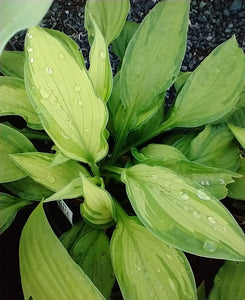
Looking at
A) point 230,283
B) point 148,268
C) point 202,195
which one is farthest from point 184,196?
point 230,283

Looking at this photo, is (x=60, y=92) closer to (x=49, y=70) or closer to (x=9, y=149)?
(x=49, y=70)

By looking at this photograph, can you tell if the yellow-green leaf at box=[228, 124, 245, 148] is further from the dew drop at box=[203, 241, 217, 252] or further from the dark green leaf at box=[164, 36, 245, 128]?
the dew drop at box=[203, 241, 217, 252]

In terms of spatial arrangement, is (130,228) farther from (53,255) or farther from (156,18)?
(156,18)

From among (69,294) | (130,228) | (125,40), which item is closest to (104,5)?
(125,40)

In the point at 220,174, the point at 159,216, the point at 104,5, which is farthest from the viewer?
the point at 104,5

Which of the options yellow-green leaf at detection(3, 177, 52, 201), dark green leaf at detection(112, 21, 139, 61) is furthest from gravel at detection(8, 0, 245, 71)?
yellow-green leaf at detection(3, 177, 52, 201)

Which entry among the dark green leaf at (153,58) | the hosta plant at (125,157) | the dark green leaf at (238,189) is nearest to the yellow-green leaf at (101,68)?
the hosta plant at (125,157)
